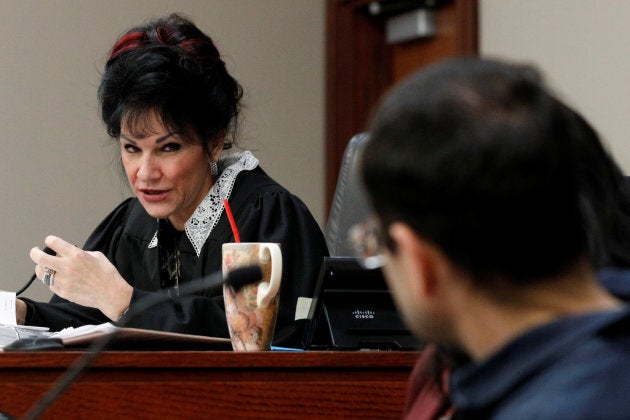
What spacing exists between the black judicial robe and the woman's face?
0.27ft

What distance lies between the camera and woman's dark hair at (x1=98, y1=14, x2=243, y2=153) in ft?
6.93

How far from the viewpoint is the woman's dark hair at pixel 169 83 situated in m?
2.11

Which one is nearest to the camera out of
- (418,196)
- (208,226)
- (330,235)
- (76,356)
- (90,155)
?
(418,196)

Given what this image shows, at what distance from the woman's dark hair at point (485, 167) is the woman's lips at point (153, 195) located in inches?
57.6

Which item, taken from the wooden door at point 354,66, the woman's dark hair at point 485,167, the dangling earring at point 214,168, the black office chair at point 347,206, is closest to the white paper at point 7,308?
the dangling earring at point 214,168

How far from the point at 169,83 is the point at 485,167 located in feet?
4.94

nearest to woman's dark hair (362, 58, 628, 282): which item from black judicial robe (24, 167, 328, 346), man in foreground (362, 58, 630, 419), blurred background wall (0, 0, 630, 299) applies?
man in foreground (362, 58, 630, 419)

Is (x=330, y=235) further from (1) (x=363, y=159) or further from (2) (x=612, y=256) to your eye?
(1) (x=363, y=159)

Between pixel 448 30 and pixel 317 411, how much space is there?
282 centimetres

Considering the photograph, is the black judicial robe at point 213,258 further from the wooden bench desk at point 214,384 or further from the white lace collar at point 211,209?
the wooden bench desk at point 214,384

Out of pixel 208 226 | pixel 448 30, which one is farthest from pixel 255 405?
pixel 448 30

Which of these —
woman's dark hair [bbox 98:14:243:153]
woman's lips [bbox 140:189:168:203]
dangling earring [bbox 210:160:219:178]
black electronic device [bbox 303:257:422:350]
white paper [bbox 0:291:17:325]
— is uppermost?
woman's dark hair [bbox 98:14:243:153]

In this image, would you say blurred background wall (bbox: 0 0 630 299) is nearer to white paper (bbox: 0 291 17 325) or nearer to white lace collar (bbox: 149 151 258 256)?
white lace collar (bbox: 149 151 258 256)

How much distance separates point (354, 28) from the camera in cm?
430
